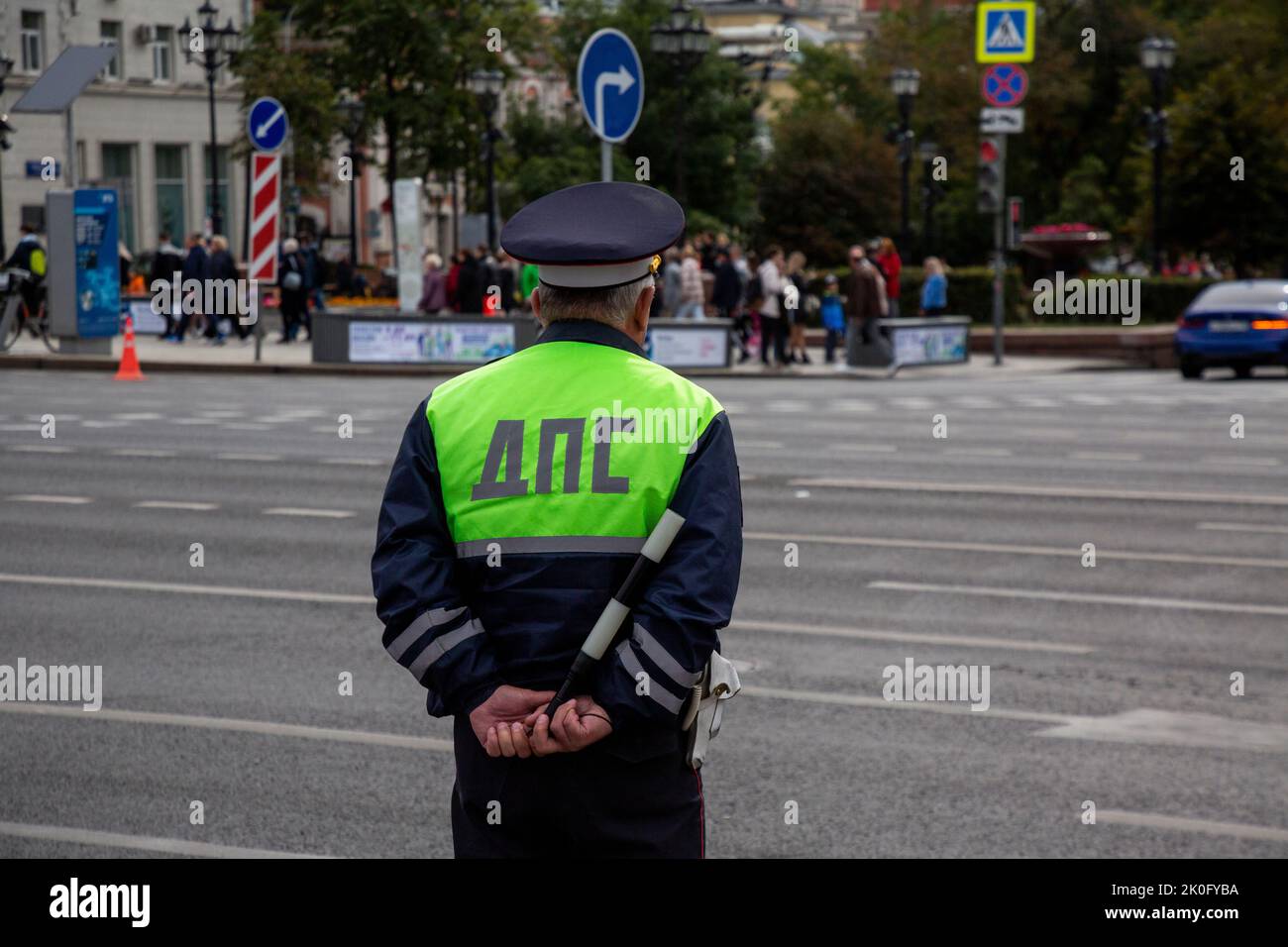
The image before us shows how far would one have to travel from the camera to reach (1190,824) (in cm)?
Result: 633

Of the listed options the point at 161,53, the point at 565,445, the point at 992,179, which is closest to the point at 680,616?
the point at 565,445

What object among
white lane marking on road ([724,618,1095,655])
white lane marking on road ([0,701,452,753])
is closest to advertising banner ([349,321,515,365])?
white lane marking on road ([724,618,1095,655])

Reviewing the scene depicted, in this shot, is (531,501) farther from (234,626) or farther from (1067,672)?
(234,626)

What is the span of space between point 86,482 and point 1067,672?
9.09 m

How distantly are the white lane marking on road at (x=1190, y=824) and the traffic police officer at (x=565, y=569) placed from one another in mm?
3109

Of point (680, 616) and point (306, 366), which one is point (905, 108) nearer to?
point (306, 366)

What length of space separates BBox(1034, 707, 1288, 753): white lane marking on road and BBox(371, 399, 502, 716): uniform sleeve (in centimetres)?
439

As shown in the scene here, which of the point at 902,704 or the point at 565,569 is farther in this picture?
the point at 902,704

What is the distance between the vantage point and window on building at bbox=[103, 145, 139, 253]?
6100cm

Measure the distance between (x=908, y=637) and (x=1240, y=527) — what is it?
4629mm

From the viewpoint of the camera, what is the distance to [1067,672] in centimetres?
859

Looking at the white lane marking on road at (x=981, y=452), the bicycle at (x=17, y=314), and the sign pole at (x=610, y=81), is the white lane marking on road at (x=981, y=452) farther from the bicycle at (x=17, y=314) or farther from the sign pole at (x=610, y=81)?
the bicycle at (x=17, y=314)

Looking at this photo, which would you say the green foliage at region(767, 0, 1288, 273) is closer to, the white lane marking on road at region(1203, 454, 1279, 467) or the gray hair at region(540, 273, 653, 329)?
the white lane marking on road at region(1203, 454, 1279, 467)

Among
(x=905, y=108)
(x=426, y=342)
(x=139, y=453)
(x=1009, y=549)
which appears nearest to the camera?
(x=1009, y=549)
